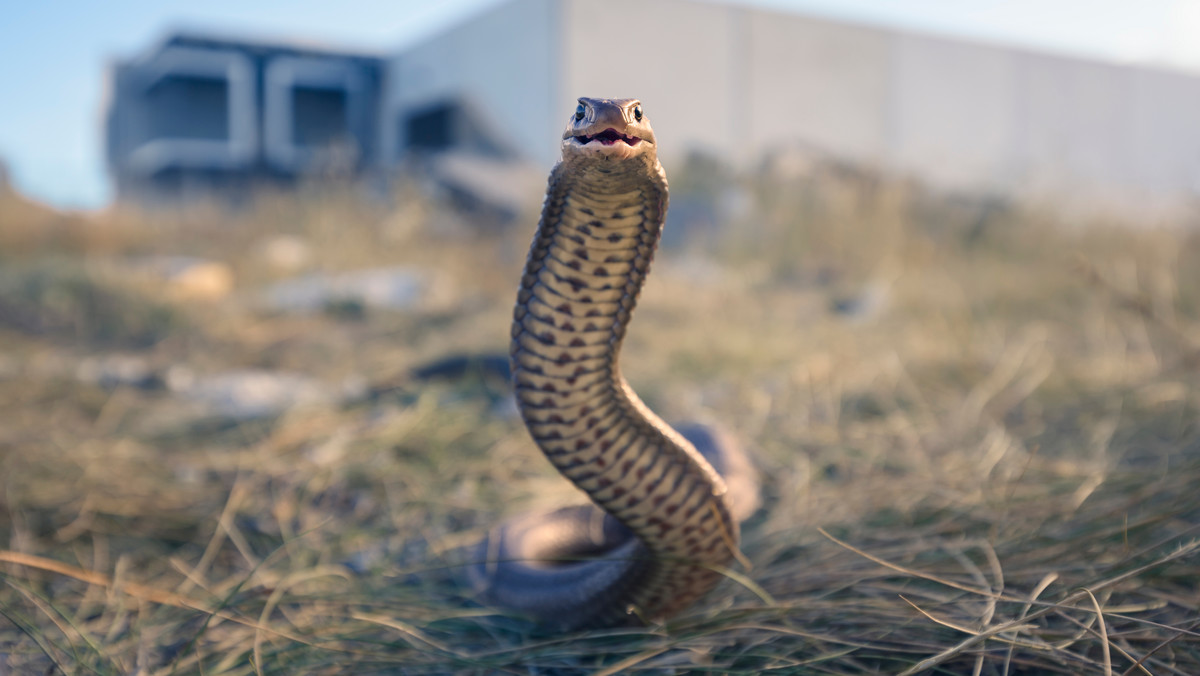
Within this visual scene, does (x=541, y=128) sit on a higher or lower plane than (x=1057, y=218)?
higher

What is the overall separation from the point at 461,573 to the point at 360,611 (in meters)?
0.32

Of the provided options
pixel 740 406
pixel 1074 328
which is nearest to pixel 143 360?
pixel 740 406

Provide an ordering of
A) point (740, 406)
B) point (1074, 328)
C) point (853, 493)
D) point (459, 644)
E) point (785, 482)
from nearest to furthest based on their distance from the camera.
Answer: point (459, 644) < point (853, 493) < point (785, 482) < point (740, 406) < point (1074, 328)

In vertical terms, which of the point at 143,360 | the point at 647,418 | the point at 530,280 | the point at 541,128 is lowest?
the point at 143,360

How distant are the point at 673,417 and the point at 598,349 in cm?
231

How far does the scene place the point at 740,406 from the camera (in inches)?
146

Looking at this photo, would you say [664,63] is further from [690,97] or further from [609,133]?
[609,133]

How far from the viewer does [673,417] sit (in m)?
3.45

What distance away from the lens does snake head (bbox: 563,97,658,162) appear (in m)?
1.02

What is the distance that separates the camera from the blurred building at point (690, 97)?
14.8 metres

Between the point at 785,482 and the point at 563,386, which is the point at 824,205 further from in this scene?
the point at 563,386

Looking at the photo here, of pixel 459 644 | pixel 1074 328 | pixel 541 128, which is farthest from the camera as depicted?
pixel 541 128

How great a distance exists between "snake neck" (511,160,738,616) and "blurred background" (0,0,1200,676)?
0.95ft

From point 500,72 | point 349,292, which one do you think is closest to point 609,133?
point 349,292
